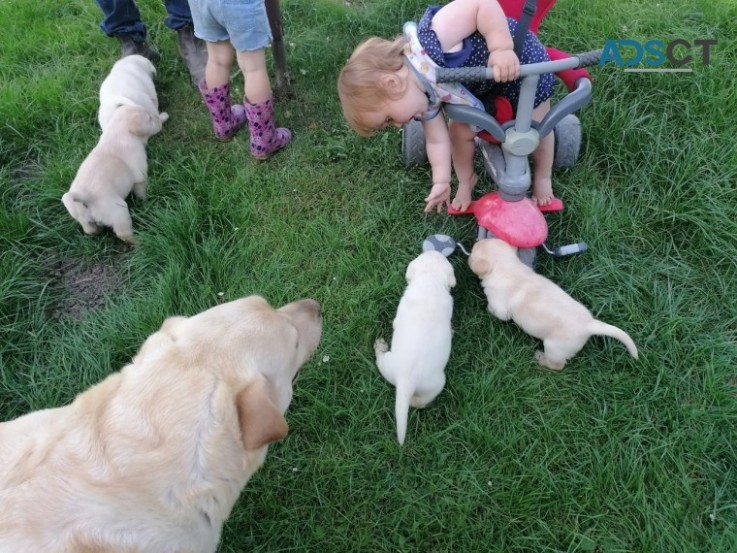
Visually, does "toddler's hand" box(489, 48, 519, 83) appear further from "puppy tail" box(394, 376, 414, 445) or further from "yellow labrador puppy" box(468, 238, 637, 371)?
"puppy tail" box(394, 376, 414, 445)

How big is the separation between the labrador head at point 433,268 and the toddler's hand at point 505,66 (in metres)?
1.00

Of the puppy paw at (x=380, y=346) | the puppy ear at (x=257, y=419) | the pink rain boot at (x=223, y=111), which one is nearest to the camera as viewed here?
the puppy ear at (x=257, y=419)

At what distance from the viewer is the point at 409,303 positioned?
2.98 meters

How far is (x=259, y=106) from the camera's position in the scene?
12.7ft

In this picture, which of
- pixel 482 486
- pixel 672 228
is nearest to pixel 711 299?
pixel 672 228

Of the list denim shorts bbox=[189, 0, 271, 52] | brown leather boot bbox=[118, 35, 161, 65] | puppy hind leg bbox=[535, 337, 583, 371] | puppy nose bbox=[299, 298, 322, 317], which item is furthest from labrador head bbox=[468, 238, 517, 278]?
brown leather boot bbox=[118, 35, 161, 65]

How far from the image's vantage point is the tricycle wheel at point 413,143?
370 centimetres

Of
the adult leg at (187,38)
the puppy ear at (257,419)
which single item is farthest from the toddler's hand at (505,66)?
the adult leg at (187,38)

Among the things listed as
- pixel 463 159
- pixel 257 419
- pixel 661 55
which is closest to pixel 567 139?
pixel 463 159

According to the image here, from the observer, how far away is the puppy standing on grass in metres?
2.67

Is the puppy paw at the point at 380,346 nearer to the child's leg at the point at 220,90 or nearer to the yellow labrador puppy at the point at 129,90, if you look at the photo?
the child's leg at the point at 220,90

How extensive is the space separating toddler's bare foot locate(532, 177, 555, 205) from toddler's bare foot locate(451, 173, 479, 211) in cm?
39

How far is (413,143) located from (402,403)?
6.10ft

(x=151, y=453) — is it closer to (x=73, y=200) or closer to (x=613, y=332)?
(x=613, y=332)
